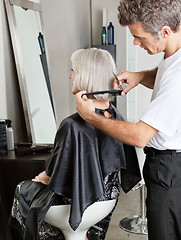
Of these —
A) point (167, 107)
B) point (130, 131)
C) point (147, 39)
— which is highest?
point (147, 39)

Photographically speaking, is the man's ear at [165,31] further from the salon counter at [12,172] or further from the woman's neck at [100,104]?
the salon counter at [12,172]

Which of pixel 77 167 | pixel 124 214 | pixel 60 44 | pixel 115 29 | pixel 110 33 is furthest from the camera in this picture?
pixel 115 29

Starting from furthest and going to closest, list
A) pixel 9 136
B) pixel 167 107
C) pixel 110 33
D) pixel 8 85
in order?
1. pixel 110 33
2. pixel 8 85
3. pixel 9 136
4. pixel 167 107

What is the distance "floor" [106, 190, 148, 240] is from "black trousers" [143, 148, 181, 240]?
1.30 metres

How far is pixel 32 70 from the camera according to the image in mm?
3334

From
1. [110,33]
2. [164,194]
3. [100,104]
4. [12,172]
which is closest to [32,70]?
[12,172]

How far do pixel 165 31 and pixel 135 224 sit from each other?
6.87ft

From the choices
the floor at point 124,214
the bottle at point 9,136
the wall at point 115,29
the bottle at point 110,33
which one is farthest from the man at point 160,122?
the wall at point 115,29

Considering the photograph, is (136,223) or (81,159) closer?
(81,159)

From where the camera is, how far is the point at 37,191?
2.12m

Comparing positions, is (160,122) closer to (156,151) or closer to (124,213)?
(156,151)

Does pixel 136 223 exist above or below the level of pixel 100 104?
below

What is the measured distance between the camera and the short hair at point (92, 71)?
1.97 metres

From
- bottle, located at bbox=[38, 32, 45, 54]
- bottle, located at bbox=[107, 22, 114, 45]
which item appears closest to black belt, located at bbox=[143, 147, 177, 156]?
bottle, located at bbox=[38, 32, 45, 54]
